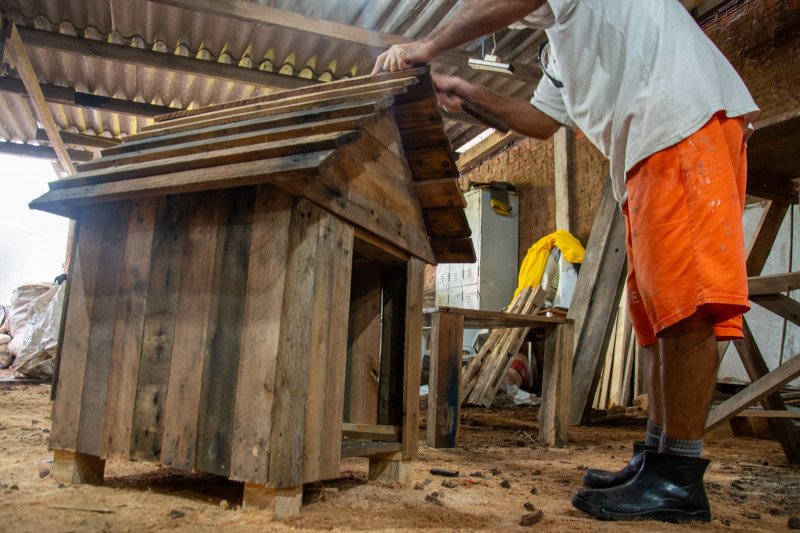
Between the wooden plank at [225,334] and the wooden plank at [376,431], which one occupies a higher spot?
the wooden plank at [225,334]

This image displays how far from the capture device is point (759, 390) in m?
2.74

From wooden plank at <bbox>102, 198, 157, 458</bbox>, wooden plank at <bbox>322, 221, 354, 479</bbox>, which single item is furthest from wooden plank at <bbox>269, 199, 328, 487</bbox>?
wooden plank at <bbox>102, 198, 157, 458</bbox>

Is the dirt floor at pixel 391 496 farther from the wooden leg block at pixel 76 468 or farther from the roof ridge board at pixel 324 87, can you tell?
the roof ridge board at pixel 324 87

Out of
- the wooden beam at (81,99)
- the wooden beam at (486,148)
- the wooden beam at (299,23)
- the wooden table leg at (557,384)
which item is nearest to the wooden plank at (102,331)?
the wooden table leg at (557,384)

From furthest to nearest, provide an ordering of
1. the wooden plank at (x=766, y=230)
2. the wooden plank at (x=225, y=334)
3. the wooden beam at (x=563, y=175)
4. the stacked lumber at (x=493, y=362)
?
the wooden beam at (x=563, y=175), the stacked lumber at (x=493, y=362), the wooden plank at (x=766, y=230), the wooden plank at (x=225, y=334)

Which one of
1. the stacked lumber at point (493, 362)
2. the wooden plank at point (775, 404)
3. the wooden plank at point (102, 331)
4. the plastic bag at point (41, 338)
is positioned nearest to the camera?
the wooden plank at point (102, 331)

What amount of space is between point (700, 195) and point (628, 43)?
64 centimetres

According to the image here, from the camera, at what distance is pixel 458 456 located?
319 centimetres

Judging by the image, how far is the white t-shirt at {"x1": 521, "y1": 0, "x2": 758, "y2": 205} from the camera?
187 cm

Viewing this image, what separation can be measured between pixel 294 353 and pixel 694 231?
1299mm

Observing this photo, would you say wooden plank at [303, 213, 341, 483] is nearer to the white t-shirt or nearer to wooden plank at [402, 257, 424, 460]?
wooden plank at [402, 257, 424, 460]

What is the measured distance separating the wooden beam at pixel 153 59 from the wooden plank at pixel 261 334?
496 centimetres

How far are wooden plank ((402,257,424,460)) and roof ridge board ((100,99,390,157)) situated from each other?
778 millimetres

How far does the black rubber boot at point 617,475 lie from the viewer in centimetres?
212
